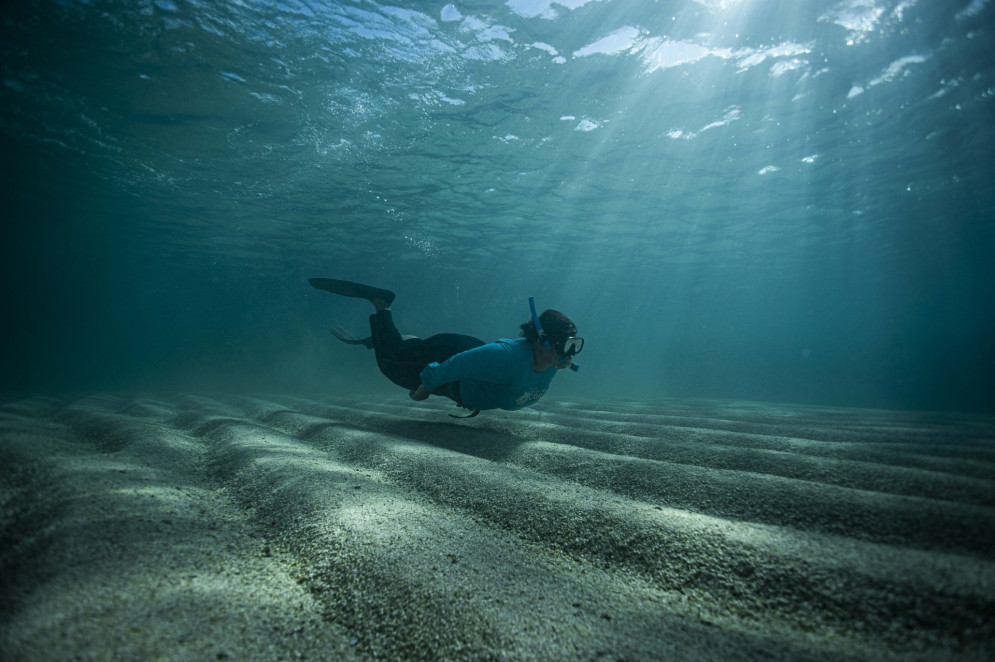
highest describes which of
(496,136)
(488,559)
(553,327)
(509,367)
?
(496,136)

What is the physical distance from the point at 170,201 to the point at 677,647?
26703mm

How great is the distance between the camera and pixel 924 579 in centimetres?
144

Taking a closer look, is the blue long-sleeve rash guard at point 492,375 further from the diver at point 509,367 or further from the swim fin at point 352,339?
the swim fin at point 352,339

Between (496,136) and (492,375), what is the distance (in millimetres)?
12437

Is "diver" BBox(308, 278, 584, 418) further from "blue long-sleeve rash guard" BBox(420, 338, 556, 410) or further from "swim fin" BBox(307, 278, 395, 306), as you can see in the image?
"swim fin" BBox(307, 278, 395, 306)

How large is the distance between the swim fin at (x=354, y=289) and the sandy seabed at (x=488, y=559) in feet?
13.0

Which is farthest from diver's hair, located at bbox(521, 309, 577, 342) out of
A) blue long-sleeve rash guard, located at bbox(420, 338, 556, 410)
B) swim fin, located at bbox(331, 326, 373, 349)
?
swim fin, located at bbox(331, 326, 373, 349)

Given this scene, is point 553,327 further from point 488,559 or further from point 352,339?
Result: point 352,339

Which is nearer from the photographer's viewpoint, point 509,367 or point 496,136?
point 509,367

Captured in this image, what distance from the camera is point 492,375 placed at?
15.1ft

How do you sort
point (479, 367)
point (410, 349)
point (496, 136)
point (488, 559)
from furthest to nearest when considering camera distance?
point (496, 136)
point (410, 349)
point (479, 367)
point (488, 559)

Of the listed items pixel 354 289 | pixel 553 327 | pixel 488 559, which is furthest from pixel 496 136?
pixel 488 559

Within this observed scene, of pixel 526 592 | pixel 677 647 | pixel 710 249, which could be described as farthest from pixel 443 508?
pixel 710 249

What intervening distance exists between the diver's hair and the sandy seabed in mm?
1768
